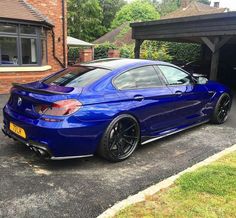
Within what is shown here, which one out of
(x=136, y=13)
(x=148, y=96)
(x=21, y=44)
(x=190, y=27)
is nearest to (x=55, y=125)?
(x=148, y=96)

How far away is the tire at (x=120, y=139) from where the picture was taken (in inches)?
162

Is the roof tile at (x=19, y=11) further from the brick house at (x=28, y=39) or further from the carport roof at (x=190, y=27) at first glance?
the carport roof at (x=190, y=27)

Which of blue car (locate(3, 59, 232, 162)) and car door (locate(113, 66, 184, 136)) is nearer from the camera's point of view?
blue car (locate(3, 59, 232, 162))

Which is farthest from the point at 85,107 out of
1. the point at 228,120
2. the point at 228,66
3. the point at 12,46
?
the point at 228,66

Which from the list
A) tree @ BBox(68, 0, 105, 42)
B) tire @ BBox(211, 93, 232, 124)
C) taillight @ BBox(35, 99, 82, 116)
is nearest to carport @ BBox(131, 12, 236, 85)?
tire @ BBox(211, 93, 232, 124)

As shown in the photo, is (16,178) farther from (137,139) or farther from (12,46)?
(12,46)

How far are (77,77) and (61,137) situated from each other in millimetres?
1154

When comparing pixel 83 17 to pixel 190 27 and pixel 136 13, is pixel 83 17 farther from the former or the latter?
pixel 190 27

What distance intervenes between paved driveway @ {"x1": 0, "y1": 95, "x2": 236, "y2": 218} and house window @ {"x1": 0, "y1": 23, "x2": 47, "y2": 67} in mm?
→ 6369

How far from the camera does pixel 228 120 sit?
6957mm

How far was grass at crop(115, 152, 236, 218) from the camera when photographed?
291cm

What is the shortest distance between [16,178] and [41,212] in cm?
90

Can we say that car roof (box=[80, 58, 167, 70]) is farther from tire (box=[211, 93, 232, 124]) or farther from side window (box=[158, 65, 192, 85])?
tire (box=[211, 93, 232, 124])

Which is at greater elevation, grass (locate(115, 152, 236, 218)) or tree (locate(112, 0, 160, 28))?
tree (locate(112, 0, 160, 28))
